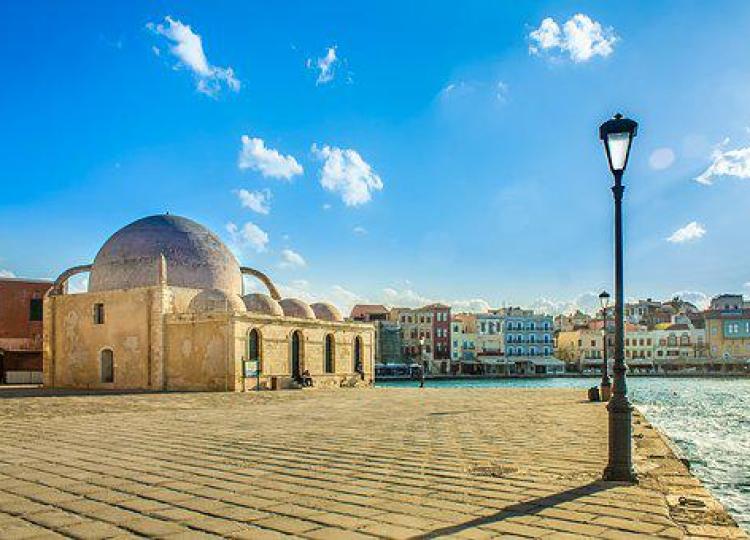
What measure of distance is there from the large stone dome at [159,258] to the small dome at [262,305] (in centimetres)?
142

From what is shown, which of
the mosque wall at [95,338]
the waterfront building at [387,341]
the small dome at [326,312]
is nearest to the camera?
the mosque wall at [95,338]

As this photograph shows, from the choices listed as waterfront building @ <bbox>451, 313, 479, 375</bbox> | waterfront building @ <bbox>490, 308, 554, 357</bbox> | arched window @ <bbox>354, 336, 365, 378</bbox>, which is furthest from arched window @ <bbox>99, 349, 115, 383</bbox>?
waterfront building @ <bbox>490, 308, 554, 357</bbox>

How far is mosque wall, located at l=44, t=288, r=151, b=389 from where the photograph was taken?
3541 cm

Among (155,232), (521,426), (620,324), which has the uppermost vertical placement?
(155,232)

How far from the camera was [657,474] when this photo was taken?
27.9 ft

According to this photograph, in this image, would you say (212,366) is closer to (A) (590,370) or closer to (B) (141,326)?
(B) (141,326)

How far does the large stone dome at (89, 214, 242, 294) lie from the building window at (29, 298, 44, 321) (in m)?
17.8

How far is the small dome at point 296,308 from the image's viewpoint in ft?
134

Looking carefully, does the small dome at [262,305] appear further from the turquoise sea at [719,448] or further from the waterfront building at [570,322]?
the waterfront building at [570,322]

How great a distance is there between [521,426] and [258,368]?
2164 cm

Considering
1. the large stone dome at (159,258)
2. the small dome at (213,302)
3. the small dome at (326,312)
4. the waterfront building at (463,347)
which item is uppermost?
the large stone dome at (159,258)

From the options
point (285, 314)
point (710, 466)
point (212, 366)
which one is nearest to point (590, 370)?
point (285, 314)

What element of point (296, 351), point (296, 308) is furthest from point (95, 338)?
point (296, 308)

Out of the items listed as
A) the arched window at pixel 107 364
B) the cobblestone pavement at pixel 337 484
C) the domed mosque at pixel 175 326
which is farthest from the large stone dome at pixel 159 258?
the cobblestone pavement at pixel 337 484
